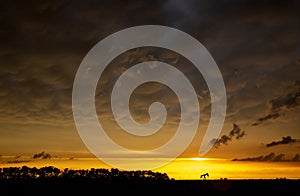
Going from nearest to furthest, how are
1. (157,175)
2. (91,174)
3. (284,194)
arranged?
(284,194), (157,175), (91,174)

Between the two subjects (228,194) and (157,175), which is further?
(157,175)

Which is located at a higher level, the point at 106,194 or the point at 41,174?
the point at 41,174

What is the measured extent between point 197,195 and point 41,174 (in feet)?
339

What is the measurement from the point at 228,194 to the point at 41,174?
10631 cm

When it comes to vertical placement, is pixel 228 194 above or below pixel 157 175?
below

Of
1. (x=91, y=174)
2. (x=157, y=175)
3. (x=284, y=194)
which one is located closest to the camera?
(x=284, y=194)

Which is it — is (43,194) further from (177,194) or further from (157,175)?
(157,175)

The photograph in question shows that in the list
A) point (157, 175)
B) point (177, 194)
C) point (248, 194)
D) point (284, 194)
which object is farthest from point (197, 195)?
point (157, 175)

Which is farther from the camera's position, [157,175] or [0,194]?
[157,175]

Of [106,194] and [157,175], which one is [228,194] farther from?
[157,175]

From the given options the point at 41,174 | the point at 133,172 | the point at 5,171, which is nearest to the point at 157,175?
the point at 133,172

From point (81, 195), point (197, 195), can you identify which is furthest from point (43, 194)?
point (197, 195)

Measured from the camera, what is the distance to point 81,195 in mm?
68625

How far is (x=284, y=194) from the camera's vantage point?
6781 cm
